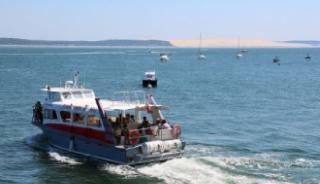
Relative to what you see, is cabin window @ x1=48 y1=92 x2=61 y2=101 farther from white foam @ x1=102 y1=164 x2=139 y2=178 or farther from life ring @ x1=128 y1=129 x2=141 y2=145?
life ring @ x1=128 y1=129 x2=141 y2=145

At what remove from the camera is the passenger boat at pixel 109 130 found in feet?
93.5

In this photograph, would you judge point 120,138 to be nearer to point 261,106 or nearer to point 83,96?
point 83,96

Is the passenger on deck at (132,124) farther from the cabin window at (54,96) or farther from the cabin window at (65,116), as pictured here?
the cabin window at (54,96)

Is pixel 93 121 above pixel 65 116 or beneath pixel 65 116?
beneath

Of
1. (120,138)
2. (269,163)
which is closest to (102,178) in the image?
(120,138)

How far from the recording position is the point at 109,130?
95.9ft

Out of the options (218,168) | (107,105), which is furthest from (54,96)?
(218,168)

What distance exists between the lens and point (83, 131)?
3088 cm

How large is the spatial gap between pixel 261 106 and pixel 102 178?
29027 millimetres

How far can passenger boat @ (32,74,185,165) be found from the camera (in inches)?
1121

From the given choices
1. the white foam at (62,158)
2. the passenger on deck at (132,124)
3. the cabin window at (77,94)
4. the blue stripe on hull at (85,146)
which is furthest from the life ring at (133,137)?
the cabin window at (77,94)

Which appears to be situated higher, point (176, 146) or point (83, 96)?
point (83, 96)

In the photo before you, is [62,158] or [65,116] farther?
[65,116]

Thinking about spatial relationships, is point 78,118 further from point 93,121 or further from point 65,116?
point 93,121
